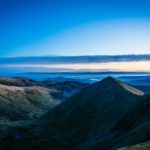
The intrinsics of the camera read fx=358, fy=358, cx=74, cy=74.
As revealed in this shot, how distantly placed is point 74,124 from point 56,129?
33.1 ft

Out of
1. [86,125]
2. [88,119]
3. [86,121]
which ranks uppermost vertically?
[88,119]

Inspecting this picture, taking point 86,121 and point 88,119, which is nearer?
point 86,121

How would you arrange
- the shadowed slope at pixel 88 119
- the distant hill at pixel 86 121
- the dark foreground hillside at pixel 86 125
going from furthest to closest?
the shadowed slope at pixel 88 119, the distant hill at pixel 86 121, the dark foreground hillside at pixel 86 125

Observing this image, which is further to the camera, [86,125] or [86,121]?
[86,121]

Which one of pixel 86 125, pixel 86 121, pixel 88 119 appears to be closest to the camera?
pixel 86 125

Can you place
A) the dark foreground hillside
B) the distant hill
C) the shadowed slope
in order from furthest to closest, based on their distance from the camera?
the shadowed slope < the distant hill < the dark foreground hillside

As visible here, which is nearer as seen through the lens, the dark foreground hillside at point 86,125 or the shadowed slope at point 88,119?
the dark foreground hillside at point 86,125

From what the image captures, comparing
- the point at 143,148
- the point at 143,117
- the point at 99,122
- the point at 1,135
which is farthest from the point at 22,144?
the point at 143,148

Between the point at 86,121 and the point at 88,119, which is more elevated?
the point at 88,119

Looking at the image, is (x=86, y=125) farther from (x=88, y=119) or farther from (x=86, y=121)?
(x=88, y=119)

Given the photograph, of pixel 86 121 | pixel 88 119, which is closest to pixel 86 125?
pixel 86 121

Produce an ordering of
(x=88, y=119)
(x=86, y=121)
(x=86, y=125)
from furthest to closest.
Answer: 1. (x=88, y=119)
2. (x=86, y=121)
3. (x=86, y=125)

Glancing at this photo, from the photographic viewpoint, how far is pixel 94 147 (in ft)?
373

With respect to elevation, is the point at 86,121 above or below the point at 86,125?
above
